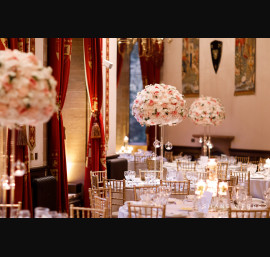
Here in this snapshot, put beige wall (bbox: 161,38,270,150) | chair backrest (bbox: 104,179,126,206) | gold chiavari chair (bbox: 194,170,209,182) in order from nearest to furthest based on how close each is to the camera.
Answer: chair backrest (bbox: 104,179,126,206) < gold chiavari chair (bbox: 194,170,209,182) < beige wall (bbox: 161,38,270,150)

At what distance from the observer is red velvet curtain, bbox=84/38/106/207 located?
8000 millimetres

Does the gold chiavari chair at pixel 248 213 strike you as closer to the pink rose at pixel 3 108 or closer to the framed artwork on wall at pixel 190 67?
the pink rose at pixel 3 108

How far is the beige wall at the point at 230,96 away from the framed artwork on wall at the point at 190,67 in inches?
6.4

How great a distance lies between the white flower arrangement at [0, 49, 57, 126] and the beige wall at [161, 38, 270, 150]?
956 centimetres

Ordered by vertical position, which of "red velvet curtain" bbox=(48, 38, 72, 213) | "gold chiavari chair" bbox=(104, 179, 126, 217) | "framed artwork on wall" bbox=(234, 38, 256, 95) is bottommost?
"gold chiavari chair" bbox=(104, 179, 126, 217)

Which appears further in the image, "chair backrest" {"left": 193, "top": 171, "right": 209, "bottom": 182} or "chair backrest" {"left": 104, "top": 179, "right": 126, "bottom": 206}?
"chair backrest" {"left": 193, "top": 171, "right": 209, "bottom": 182}

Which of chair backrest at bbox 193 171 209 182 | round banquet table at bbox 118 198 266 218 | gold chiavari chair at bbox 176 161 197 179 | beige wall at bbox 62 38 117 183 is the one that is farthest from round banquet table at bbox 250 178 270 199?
beige wall at bbox 62 38 117 183

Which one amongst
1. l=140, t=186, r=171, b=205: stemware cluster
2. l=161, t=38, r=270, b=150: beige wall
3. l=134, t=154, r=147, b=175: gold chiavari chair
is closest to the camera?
l=140, t=186, r=171, b=205: stemware cluster

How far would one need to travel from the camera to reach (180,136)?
522 inches

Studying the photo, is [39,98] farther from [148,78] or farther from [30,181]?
[148,78]

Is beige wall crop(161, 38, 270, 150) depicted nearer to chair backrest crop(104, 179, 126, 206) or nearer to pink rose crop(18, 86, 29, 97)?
chair backrest crop(104, 179, 126, 206)

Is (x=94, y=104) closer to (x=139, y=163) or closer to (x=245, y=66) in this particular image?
(x=139, y=163)

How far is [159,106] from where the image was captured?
548 centimetres

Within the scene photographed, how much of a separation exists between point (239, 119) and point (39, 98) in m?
10.0
